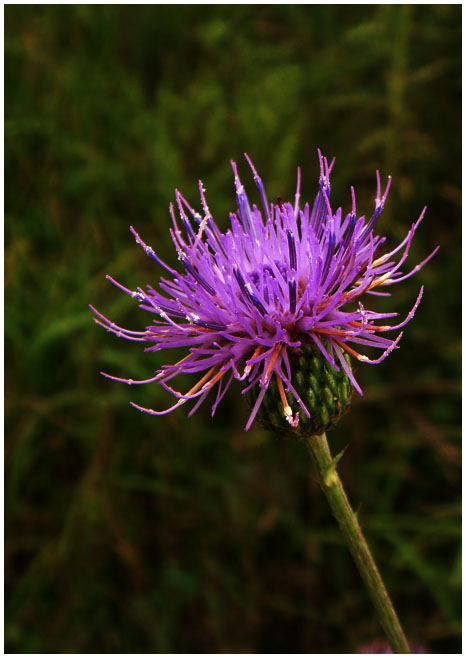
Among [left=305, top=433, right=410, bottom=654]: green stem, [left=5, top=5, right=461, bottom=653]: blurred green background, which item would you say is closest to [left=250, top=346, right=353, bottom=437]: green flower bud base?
[left=305, top=433, right=410, bottom=654]: green stem

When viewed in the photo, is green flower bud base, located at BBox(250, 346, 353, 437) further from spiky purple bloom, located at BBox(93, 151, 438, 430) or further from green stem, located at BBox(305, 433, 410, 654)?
green stem, located at BBox(305, 433, 410, 654)

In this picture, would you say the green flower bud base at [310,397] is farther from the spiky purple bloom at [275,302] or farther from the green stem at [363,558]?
the green stem at [363,558]

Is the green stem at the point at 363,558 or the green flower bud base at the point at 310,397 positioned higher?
the green flower bud base at the point at 310,397

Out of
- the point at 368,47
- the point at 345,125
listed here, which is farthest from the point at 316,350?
the point at 368,47

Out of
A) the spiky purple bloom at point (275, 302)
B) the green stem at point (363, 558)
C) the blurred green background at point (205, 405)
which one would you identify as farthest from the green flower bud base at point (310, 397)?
the blurred green background at point (205, 405)

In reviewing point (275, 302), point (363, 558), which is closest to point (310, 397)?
point (275, 302)

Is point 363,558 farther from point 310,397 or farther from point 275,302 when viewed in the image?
point 275,302

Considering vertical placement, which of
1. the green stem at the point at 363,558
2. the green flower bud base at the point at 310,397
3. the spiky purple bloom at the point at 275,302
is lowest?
the green stem at the point at 363,558
